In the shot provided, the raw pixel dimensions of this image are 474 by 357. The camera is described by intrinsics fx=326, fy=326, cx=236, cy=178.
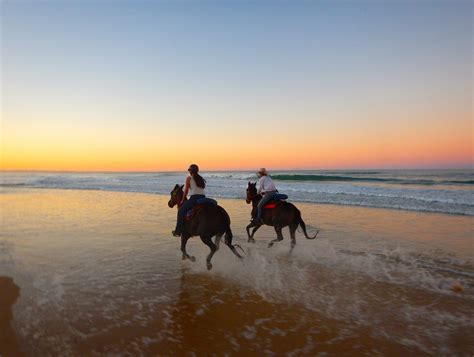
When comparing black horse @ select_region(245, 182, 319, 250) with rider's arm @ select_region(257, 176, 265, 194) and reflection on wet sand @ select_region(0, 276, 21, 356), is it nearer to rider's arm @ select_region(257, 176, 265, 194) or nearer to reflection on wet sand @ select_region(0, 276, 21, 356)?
rider's arm @ select_region(257, 176, 265, 194)

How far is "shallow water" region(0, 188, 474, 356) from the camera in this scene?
457 centimetres

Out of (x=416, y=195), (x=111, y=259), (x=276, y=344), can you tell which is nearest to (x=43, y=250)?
(x=111, y=259)

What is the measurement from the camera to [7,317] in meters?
5.10

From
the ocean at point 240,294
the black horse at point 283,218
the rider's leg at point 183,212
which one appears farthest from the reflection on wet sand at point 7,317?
the black horse at point 283,218

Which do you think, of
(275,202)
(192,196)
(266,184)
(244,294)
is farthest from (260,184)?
(244,294)

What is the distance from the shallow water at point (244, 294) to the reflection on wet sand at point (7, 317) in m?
0.10

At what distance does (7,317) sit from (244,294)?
3929mm

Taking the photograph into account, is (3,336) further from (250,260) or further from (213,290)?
(250,260)

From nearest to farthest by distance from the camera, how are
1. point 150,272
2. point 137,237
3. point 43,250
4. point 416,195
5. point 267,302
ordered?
point 267,302
point 150,272
point 43,250
point 137,237
point 416,195

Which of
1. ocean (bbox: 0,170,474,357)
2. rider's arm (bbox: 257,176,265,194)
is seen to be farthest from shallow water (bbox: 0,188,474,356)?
rider's arm (bbox: 257,176,265,194)

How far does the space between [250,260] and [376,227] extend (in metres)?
6.62

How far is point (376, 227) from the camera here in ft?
42.0

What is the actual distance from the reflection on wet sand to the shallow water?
102 mm

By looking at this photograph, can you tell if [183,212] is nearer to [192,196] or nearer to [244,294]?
[192,196]
